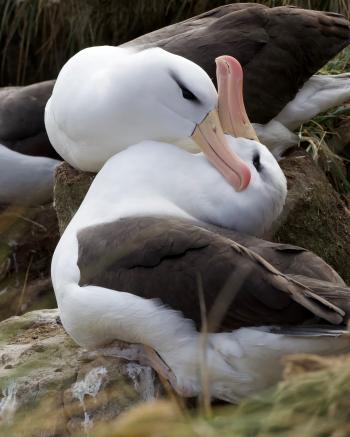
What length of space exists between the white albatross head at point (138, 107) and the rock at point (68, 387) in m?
1.22

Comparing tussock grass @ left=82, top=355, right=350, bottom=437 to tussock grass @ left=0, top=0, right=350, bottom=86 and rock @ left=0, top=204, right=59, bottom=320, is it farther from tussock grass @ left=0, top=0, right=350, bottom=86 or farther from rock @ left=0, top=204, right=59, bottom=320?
tussock grass @ left=0, top=0, right=350, bottom=86

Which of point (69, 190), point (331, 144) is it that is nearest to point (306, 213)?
point (69, 190)

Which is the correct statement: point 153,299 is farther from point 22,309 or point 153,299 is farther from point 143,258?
point 22,309

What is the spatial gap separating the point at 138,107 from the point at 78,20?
4.49 metres

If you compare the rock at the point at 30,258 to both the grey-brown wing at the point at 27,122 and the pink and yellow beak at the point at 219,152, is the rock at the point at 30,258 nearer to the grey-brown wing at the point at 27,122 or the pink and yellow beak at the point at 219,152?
the grey-brown wing at the point at 27,122

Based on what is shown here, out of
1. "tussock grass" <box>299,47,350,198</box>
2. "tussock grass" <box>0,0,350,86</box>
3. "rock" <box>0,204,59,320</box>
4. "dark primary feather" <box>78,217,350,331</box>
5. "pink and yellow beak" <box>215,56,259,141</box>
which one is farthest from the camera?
"tussock grass" <box>0,0,350,86</box>

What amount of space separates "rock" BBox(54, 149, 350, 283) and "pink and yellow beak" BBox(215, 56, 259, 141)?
0.67 m

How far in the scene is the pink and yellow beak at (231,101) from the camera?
6359mm

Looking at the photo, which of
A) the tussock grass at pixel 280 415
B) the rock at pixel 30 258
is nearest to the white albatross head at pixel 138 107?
the rock at pixel 30 258

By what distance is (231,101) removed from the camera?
638 cm

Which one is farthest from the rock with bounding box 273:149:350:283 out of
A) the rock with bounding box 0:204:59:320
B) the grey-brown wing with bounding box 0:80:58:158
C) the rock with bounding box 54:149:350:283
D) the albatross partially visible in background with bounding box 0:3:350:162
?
the grey-brown wing with bounding box 0:80:58:158

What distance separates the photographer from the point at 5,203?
956cm

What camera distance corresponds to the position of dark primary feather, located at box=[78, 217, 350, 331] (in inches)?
185

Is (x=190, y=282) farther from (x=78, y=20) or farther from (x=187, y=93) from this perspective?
(x=78, y=20)
